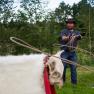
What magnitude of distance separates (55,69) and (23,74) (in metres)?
0.25

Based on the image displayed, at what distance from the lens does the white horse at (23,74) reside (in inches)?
138

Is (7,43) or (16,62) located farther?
(7,43)

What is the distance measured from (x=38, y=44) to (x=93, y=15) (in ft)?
20.1

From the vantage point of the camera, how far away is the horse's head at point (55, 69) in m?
3.58

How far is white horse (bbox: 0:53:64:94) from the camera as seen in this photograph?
138 inches

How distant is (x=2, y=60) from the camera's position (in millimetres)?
3541

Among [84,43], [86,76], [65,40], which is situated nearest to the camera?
[65,40]

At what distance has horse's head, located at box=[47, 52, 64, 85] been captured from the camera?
141 inches

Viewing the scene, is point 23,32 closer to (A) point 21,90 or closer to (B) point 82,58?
(B) point 82,58

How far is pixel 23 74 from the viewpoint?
11.6ft

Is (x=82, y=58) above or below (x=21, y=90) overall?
below

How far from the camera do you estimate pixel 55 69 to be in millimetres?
3594

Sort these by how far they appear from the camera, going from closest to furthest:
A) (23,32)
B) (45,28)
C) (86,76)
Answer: (86,76) → (23,32) → (45,28)

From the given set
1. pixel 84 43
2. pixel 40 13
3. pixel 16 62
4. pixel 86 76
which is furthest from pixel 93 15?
pixel 16 62
